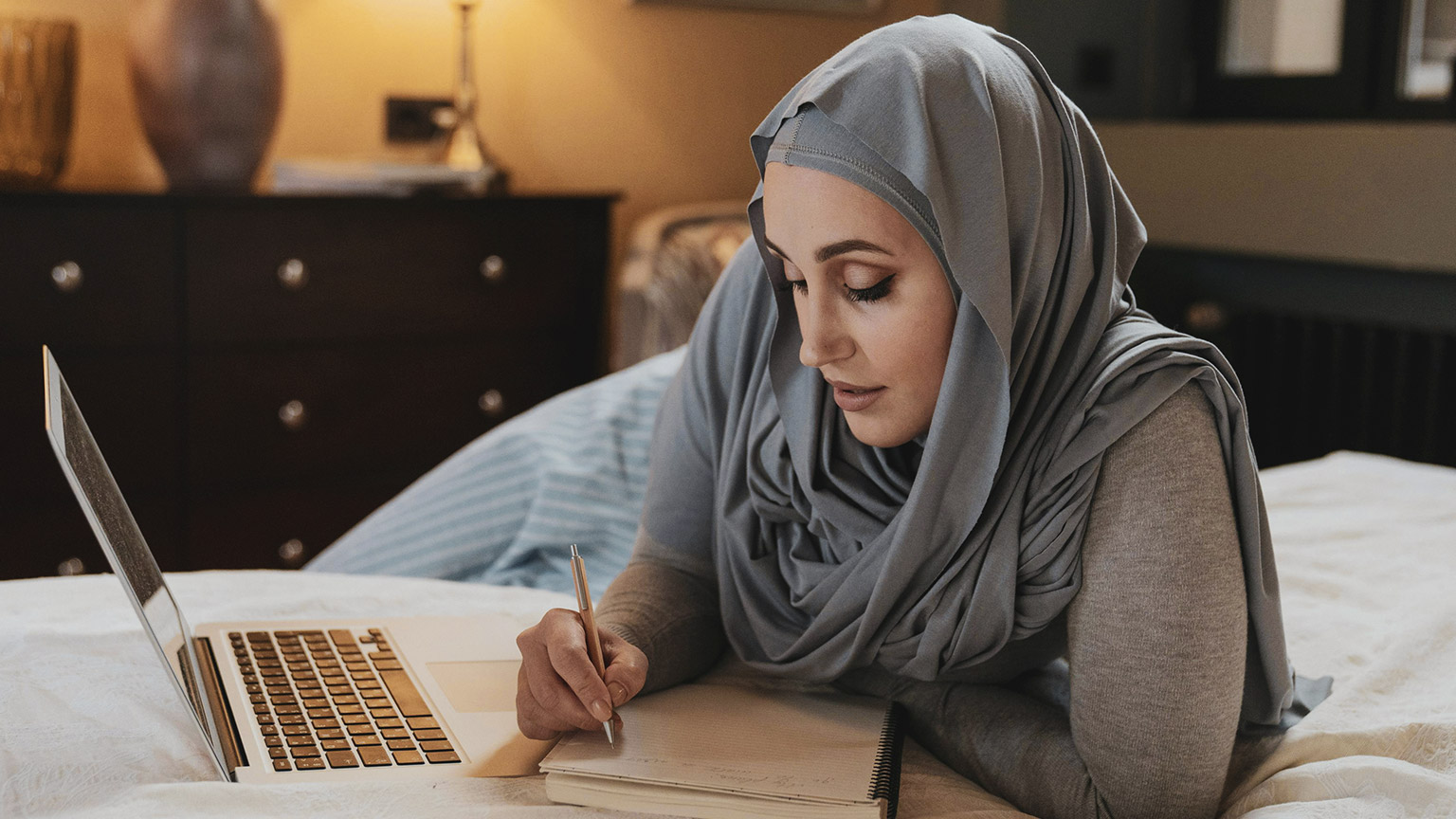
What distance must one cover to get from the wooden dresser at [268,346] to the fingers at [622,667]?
5.27ft

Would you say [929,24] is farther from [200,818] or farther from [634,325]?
[634,325]

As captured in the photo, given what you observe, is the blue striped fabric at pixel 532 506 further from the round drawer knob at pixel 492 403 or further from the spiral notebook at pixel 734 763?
the round drawer knob at pixel 492 403

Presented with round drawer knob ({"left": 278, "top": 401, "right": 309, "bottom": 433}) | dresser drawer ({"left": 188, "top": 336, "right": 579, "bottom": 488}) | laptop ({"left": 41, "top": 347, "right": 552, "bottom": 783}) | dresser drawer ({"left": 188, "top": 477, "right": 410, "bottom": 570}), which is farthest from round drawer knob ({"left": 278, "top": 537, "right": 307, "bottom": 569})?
laptop ({"left": 41, "top": 347, "right": 552, "bottom": 783})

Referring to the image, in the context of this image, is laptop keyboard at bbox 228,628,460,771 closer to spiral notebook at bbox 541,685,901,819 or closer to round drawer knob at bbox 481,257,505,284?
spiral notebook at bbox 541,685,901,819

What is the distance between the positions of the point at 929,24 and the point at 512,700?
24.2 inches

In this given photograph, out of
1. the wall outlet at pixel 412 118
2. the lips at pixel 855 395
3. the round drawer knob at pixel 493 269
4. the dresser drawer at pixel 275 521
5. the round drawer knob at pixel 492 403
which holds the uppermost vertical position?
the wall outlet at pixel 412 118

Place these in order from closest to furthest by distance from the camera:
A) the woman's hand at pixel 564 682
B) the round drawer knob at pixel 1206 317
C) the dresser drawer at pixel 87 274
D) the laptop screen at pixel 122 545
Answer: the laptop screen at pixel 122 545
the woman's hand at pixel 564 682
the dresser drawer at pixel 87 274
the round drawer knob at pixel 1206 317

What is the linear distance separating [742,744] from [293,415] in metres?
1.74

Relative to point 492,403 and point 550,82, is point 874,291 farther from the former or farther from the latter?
point 550,82

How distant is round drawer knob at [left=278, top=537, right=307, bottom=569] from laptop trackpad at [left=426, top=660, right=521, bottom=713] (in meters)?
1.55

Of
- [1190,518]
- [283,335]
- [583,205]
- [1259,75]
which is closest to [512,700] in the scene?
[1190,518]

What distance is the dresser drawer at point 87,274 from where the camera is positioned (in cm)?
211

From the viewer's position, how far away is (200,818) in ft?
2.56

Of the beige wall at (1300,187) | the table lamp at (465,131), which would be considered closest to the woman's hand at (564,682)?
the table lamp at (465,131)
